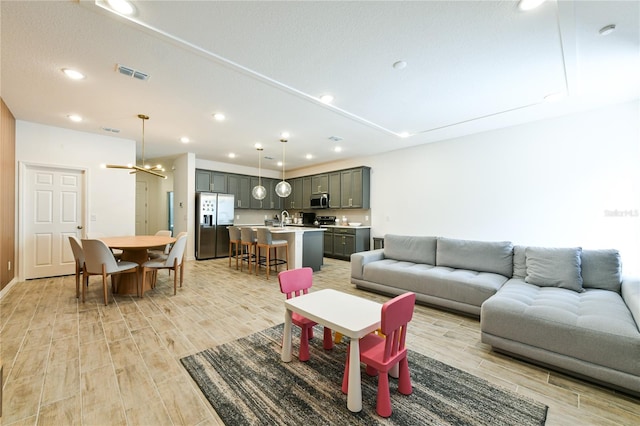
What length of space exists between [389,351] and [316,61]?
2.65 m

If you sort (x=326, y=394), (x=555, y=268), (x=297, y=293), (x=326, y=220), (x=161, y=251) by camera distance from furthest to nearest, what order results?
(x=326, y=220) < (x=161, y=251) < (x=555, y=268) < (x=297, y=293) < (x=326, y=394)

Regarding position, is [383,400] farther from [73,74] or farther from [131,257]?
[73,74]

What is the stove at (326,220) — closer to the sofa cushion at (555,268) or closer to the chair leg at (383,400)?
the sofa cushion at (555,268)

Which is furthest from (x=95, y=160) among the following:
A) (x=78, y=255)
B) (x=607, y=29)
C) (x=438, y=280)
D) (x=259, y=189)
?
(x=607, y=29)

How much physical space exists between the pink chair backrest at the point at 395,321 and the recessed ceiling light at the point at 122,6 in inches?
109

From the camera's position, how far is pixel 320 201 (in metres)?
7.60

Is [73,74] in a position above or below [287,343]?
above

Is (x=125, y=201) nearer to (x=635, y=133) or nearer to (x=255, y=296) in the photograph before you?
(x=255, y=296)

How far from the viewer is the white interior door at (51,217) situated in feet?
14.4

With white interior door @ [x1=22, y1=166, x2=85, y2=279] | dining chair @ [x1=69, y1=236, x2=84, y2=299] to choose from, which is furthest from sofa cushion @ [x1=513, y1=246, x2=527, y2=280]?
white interior door @ [x1=22, y1=166, x2=85, y2=279]

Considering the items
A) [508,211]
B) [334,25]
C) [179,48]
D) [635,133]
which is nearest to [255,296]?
[179,48]

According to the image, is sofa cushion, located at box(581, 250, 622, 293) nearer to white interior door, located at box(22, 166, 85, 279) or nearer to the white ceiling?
the white ceiling

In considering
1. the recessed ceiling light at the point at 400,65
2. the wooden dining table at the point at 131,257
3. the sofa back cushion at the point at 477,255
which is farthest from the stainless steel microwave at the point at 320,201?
the recessed ceiling light at the point at 400,65

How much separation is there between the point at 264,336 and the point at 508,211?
4.67 meters
